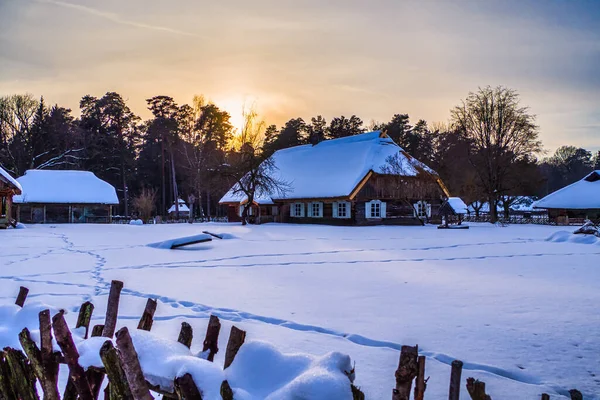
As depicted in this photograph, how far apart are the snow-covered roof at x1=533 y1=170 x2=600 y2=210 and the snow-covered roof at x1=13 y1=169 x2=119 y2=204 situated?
148 feet

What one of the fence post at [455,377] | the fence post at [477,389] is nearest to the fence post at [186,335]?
the fence post at [455,377]

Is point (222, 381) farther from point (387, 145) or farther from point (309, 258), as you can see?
point (387, 145)

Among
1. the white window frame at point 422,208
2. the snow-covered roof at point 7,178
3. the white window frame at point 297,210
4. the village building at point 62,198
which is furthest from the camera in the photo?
the village building at point 62,198

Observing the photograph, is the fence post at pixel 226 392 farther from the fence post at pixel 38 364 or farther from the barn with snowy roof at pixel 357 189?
the barn with snowy roof at pixel 357 189

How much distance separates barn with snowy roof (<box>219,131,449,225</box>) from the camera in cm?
3869

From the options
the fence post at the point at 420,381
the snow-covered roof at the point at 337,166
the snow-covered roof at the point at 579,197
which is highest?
the snow-covered roof at the point at 337,166

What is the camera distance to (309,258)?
14.4 metres

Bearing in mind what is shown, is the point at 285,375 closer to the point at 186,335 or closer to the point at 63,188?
the point at 186,335

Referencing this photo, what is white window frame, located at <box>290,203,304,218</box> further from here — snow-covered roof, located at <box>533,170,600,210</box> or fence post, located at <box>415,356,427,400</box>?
fence post, located at <box>415,356,427,400</box>

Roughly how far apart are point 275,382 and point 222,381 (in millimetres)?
290

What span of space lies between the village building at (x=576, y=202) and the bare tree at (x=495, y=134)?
191 inches

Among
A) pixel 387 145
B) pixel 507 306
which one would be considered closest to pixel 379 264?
pixel 507 306

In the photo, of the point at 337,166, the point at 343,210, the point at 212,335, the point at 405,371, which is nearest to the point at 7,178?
the point at 343,210

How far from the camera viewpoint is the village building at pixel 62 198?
4550cm
